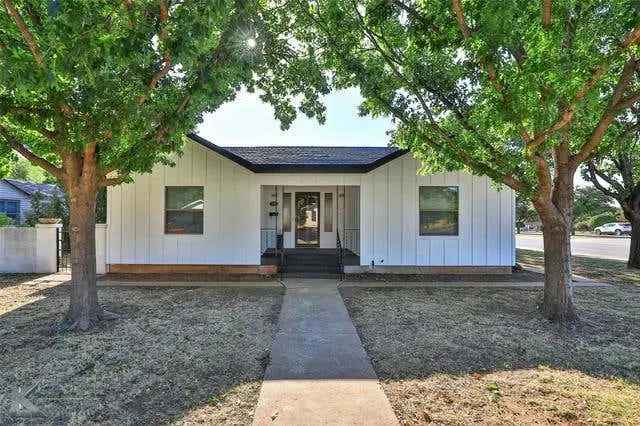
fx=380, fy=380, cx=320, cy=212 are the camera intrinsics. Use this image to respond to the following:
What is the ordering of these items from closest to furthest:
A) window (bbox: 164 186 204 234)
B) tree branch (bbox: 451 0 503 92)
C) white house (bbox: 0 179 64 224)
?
tree branch (bbox: 451 0 503 92) < window (bbox: 164 186 204 234) < white house (bbox: 0 179 64 224)

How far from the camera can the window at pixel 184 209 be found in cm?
1115

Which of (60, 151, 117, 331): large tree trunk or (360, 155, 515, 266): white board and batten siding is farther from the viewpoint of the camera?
(360, 155, 515, 266): white board and batten siding

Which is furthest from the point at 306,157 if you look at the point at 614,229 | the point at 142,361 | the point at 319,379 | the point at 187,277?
the point at 614,229

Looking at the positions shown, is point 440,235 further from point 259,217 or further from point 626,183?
point 626,183

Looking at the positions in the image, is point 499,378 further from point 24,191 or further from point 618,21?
point 24,191

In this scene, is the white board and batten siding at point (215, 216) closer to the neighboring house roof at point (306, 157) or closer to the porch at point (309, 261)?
the neighboring house roof at point (306, 157)

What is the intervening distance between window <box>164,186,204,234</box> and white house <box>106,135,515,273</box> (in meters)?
0.03

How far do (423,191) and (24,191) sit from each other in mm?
25063

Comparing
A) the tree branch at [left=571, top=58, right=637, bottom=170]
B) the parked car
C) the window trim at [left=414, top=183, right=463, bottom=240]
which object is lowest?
the parked car

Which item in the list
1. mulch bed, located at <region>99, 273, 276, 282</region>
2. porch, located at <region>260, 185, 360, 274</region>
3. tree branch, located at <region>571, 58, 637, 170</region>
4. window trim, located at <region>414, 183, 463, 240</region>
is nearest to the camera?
tree branch, located at <region>571, 58, 637, 170</region>

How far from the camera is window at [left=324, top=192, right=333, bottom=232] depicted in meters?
13.8

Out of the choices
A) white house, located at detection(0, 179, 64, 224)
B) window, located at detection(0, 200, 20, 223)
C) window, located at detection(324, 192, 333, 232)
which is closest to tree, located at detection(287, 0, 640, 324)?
window, located at detection(324, 192, 333, 232)

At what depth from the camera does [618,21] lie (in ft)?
16.1

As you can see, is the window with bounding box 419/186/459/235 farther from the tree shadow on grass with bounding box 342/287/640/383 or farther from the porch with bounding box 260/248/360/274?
the tree shadow on grass with bounding box 342/287/640/383
